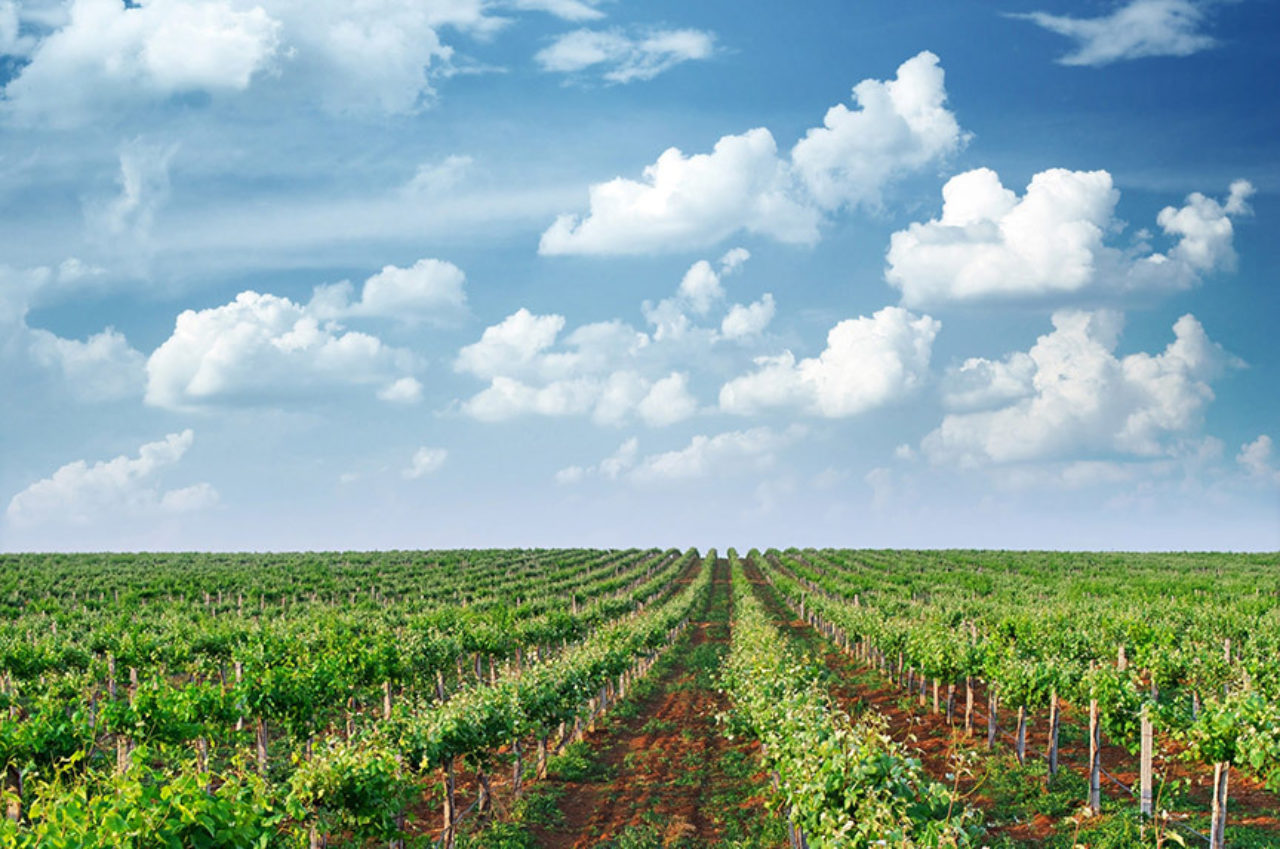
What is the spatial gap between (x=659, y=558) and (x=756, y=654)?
93764 millimetres

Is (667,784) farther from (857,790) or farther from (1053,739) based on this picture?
(857,790)

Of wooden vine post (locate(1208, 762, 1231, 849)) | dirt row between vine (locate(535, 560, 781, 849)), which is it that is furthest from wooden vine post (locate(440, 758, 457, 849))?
wooden vine post (locate(1208, 762, 1231, 849))

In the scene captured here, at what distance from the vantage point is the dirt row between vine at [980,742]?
54.4 feet

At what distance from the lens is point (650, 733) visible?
25.4 m

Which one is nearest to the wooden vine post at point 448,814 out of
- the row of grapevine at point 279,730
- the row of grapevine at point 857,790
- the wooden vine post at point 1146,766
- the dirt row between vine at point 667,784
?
the row of grapevine at point 279,730

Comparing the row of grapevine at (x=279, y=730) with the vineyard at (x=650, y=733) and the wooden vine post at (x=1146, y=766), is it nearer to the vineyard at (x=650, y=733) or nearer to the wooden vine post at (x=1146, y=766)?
the vineyard at (x=650, y=733)

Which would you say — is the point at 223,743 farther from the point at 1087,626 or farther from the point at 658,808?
the point at 1087,626

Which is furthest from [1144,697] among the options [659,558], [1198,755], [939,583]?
[659,558]

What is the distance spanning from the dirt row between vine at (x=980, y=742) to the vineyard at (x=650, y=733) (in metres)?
0.11

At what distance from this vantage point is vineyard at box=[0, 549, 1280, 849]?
9406 mm

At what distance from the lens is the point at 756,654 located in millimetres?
20562

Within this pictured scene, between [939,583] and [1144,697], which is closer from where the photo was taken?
[1144,697]

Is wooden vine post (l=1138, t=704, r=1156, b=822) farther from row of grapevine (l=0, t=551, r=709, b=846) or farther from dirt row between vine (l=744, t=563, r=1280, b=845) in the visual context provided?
row of grapevine (l=0, t=551, r=709, b=846)

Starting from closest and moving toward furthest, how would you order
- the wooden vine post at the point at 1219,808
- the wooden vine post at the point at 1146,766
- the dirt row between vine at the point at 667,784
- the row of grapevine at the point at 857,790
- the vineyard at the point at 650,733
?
the row of grapevine at the point at 857,790, the vineyard at the point at 650,733, the wooden vine post at the point at 1219,808, the wooden vine post at the point at 1146,766, the dirt row between vine at the point at 667,784
